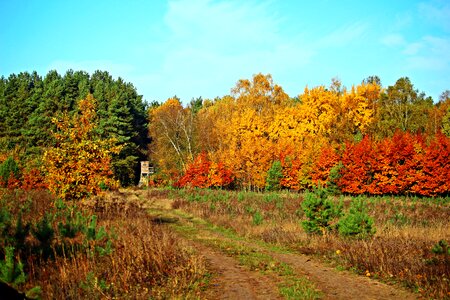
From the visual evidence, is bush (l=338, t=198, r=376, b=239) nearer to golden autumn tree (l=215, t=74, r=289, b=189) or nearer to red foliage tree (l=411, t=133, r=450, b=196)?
red foliage tree (l=411, t=133, r=450, b=196)

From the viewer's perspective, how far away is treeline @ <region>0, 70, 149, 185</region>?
5784cm

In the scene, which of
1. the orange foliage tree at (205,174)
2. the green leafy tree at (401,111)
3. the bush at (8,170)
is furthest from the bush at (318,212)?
the green leafy tree at (401,111)

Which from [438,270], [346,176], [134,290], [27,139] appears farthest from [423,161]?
[27,139]

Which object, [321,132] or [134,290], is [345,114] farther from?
[134,290]

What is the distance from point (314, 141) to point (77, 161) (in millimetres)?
35295

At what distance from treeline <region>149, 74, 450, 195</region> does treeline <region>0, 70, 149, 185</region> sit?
19.4 ft

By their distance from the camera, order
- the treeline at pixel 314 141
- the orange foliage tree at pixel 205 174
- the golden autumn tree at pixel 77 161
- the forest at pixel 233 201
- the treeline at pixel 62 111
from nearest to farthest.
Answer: the forest at pixel 233 201
the golden autumn tree at pixel 77 161
the treeline at pixel 314 141
the orange foliage tree at pixel 205 174
the treeline at pixel 62 111

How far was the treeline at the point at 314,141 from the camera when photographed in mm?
36469

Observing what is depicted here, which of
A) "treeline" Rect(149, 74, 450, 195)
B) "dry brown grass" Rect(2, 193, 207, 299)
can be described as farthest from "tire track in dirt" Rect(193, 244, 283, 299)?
"treeline" Rect(149, 74, 450, 195)

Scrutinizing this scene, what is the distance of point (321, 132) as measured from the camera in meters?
49.4

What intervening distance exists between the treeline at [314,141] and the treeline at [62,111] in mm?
5922

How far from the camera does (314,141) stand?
46375mm

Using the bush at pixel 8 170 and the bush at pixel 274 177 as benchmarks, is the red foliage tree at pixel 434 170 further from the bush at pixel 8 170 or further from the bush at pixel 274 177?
the bush at pixel 8 170

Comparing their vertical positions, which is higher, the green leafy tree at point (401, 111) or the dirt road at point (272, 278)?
the green leafy tree at point (401, 111)
